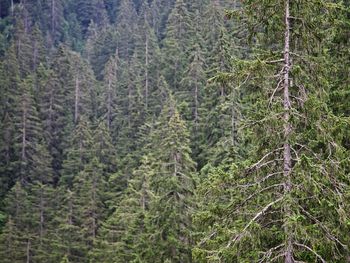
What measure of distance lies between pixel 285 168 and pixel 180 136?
14.3m

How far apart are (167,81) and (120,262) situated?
27485mm

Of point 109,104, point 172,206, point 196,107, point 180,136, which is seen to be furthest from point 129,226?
point 109,104

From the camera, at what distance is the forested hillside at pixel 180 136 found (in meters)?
9.23

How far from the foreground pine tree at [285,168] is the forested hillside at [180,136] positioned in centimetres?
3

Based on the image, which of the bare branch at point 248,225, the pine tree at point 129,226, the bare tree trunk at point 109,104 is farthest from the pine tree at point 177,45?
the bare branch at point 248,225

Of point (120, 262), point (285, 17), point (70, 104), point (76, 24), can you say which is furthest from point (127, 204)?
point (76, 24)

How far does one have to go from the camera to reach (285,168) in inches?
370

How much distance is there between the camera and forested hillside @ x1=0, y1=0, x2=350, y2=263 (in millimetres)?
9227

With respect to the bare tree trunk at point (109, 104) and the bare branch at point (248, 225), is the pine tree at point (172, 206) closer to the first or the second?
the bare branch at point (248, 225)

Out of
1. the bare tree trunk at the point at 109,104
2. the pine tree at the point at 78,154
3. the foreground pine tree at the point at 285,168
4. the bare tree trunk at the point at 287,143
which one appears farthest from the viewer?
the bare tree trunk at the point at 109,104

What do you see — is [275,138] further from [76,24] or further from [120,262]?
[76,24]

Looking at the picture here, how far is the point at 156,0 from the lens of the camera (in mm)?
84562

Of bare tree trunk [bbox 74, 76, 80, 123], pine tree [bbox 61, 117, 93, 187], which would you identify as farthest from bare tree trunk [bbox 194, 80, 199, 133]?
bare tree trunk [bbox 74, 76, 80, 123]

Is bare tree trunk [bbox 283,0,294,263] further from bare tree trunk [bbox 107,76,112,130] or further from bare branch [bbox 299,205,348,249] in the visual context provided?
bare tree trunk [bbox 107,76,112,130]
